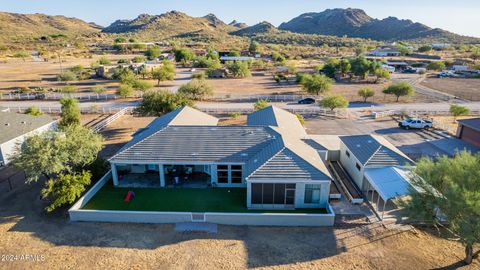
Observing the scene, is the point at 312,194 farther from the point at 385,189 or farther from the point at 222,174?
the point at 222,174

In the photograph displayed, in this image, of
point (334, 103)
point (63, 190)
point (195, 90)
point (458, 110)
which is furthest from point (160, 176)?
point (458, 110)

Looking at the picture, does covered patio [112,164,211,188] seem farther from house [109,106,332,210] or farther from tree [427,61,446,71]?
tree [427,61,446,71]

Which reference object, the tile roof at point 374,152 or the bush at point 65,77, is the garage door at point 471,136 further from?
the bush at point 65,77

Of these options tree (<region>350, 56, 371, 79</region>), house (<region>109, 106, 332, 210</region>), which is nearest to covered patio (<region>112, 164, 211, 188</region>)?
house (<region>109, 106, 332, 210</region>)

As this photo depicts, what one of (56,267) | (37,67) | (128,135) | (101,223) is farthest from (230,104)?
(37,67)

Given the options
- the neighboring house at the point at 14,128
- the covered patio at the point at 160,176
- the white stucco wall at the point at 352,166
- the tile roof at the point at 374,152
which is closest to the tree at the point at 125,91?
the neighboring house at the point at 14,128

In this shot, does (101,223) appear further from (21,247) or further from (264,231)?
(264,231)
